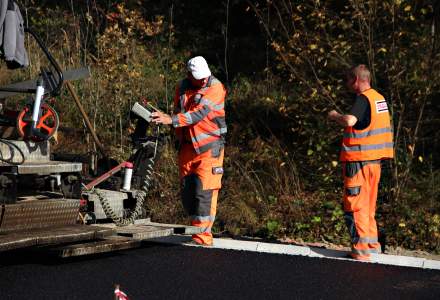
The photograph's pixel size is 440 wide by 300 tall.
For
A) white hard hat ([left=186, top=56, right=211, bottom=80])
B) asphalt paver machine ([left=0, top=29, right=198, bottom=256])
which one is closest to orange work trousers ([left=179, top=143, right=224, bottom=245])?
asphalt paver machine ([left=0, top=29, right=198, bottom=256])

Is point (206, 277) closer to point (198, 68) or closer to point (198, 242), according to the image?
point (198, 242)

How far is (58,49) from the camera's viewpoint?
13.2 meters

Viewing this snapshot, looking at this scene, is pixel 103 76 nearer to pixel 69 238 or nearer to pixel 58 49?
pixel 58 49

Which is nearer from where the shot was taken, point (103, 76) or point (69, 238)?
point (69, 238)

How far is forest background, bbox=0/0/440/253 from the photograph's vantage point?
29.2ft

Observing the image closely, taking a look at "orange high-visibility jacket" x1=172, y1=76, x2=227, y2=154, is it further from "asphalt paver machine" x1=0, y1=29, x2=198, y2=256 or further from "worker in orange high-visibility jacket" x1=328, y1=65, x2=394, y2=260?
"worker in orange high-visibility jacket" x1=328, y1=65, x2=394, y2=260

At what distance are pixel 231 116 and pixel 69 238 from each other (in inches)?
240

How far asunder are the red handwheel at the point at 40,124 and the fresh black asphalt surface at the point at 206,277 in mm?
1032

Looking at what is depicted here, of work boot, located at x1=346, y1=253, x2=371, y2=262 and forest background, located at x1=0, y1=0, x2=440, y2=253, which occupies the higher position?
forest background, located at x1=0, y1=0, x2=440, y2=253

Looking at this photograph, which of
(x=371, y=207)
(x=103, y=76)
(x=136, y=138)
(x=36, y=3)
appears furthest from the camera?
(x=36, y=3)

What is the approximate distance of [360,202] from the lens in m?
7.04

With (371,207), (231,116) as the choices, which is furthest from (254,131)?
(371,207)

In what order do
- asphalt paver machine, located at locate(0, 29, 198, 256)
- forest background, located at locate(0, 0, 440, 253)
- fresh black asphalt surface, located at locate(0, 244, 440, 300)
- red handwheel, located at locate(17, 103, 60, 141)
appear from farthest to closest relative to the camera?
1. forest background, located at locate(0, 0, 440, 253)
2. red handwheel, located at locate(17, 103, 60, 141)
3. asphalt paver machine, located at locate(0, 29, 198, 256)
4. fresh black asphalt surface, located at locate(0, 244, 440, 300)

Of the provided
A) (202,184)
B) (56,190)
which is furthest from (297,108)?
(56,190)
